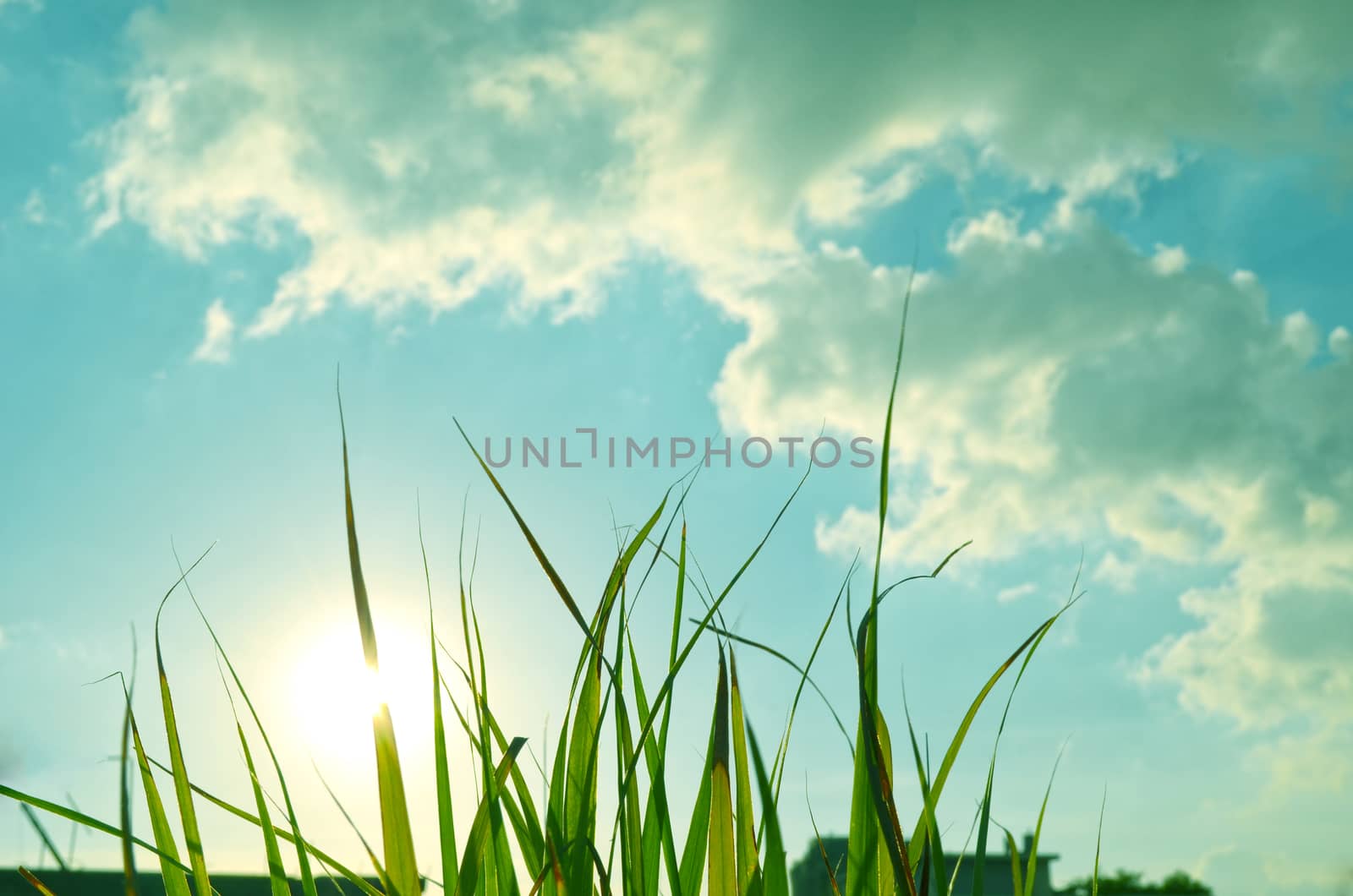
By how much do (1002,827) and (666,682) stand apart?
0.37 m

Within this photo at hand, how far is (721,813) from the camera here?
31.4 inches

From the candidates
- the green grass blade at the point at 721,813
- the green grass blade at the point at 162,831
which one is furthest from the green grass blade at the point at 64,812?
the green grass blade at the point at 721,813

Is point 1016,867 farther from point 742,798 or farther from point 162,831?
point 162,831

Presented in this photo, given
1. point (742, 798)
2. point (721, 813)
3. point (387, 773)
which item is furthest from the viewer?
point (742, 798)

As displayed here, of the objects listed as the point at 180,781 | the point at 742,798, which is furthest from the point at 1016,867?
the point at 180,781

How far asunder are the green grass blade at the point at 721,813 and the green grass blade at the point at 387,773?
0.79ft

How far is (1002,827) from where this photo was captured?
0.95m

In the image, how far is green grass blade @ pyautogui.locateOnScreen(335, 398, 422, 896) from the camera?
60 cm

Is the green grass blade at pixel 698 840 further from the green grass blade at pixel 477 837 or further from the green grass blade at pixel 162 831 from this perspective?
the green grass blade at pixel 162 831

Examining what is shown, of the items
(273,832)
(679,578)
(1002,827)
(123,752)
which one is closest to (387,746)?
(123,752)

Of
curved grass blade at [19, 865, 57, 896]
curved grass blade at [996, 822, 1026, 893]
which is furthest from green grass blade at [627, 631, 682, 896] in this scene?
curved grass blade at [19, 865, 57, 896]

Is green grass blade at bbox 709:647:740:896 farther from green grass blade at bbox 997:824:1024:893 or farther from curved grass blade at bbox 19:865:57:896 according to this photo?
curved grass blade at bbox 19:865:57:896

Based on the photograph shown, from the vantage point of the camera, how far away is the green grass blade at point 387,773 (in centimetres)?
60

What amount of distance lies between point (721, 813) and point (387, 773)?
0.28 m
